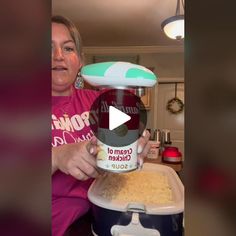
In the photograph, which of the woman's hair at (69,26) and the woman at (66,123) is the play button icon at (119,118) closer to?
the woman at (66,123)

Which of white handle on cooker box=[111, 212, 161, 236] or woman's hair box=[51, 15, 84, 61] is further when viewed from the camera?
woman's hair box=[51, 15, 84, 61]

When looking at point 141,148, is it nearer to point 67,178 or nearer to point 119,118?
point 119,118

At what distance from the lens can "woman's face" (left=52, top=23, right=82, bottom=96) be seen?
40cm

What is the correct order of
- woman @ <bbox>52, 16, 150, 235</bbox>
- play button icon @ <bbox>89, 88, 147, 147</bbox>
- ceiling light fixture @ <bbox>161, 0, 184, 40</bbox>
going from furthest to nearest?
1. ceiling light fixture @ <bbox>161, 0, 184, 40</bbox>
2. woman @ <bbox>52, 16, 150, 235</bbox>
3. play button icon @ <bbox>89, 88, 147, 147</bbox>

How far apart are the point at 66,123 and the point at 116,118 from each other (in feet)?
0.68

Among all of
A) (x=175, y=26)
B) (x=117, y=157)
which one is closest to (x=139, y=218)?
(x=117, y=157)

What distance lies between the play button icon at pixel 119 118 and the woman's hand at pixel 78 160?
0.04 metres

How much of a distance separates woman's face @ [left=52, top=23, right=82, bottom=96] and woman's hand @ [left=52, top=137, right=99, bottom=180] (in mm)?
175

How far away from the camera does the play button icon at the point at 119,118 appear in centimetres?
22

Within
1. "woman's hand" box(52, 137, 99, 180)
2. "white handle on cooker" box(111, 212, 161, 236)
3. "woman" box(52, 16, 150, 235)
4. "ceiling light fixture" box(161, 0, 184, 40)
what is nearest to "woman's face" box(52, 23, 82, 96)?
"woman" box(52, 16, 150, 235)

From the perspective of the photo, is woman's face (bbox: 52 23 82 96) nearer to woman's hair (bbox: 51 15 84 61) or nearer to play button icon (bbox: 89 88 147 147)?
woman's hair (bbox: 51 15 84 61)
